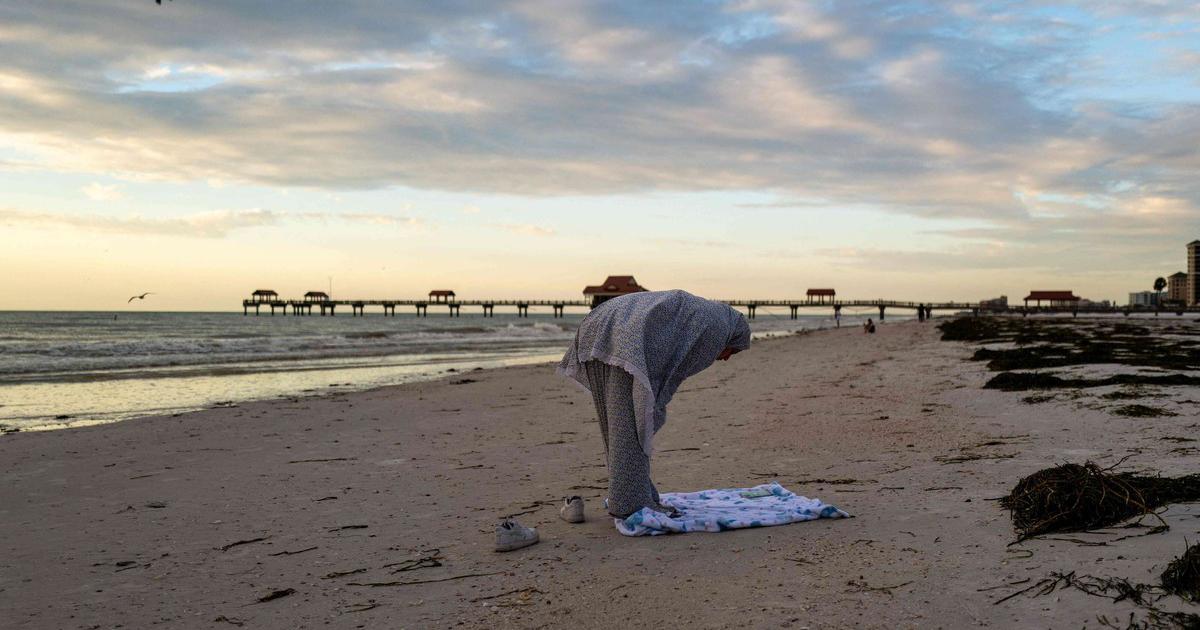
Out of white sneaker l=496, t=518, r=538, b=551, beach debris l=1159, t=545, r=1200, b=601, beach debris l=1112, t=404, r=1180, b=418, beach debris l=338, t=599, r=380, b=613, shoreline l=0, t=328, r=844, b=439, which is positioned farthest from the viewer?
shoreline l=0, t=328, r=844, b=439

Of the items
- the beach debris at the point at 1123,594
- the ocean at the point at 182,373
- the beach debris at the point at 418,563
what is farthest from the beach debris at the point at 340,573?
the ocean at the point at 182,373

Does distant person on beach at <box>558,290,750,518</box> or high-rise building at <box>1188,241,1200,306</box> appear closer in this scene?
distant person on beach at <box>558,290,750,518</box>

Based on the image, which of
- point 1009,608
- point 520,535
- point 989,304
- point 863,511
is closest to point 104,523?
point 520,535

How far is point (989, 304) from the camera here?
128 metres

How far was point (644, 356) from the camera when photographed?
17.0 ft

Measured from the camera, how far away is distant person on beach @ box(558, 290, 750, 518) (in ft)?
17.3

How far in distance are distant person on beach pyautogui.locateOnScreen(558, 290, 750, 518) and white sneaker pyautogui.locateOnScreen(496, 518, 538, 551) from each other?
0.73m

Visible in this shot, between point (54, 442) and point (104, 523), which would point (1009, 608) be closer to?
point (104, 523)

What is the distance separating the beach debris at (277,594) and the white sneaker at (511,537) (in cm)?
114

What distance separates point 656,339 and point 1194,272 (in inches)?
7363

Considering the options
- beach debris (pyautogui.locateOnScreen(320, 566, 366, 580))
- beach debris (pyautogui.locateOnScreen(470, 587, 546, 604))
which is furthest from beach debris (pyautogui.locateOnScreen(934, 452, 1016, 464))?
beach debris (pyautogui.locateOnScreen(320, 566, 366, 580))

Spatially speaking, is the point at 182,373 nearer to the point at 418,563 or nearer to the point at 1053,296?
the point at 418,563

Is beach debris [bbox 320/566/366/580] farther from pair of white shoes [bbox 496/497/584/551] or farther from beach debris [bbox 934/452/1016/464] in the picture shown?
beach debris [bbox 934/452/1016/464]

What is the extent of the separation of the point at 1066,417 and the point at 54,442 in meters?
10.9
